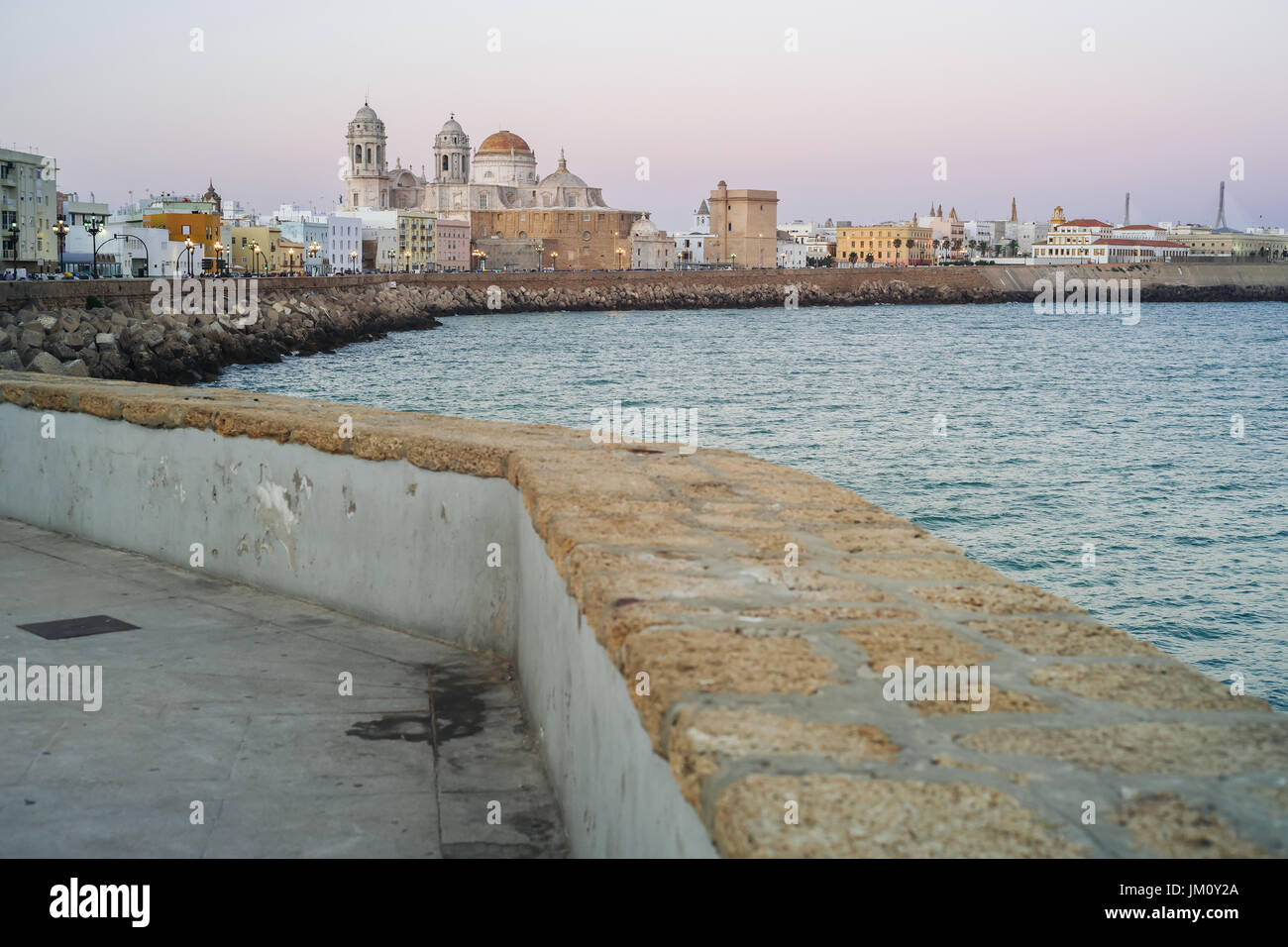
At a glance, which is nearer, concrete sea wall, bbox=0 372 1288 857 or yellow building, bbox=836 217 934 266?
concrete sea wall, bbox=0 372 1288 857

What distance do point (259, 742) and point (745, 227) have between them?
409 ft

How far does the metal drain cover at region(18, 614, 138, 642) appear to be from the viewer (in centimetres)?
404

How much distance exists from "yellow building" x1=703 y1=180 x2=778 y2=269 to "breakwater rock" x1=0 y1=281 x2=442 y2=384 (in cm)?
7598

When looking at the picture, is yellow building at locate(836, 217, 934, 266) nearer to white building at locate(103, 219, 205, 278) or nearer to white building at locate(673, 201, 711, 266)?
white building at locate(673, 201, 711, 266)

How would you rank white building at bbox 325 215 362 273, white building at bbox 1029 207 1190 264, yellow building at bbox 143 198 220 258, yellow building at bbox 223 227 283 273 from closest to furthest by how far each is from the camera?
yellow building at bbox 143 198 220 258 → yellow building at bbox 223 227 283 273 → white building at bbox 325 215 362 273 → white building at bbox 1029 207 1190 264

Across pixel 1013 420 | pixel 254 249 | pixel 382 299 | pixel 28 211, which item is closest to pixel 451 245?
pixel 254 249

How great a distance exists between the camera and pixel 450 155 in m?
122

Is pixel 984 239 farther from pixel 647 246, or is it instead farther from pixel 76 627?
pixel 76 627

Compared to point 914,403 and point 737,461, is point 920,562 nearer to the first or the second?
point 737,461

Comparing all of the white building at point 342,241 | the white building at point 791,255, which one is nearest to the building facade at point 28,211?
the white building at point 342,241

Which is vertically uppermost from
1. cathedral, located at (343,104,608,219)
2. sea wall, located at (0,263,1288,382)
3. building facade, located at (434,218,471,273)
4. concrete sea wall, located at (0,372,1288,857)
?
cathedral, located at (343,104,608,219)

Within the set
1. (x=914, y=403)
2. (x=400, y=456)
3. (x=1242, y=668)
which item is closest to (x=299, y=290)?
(x=914, y=403)

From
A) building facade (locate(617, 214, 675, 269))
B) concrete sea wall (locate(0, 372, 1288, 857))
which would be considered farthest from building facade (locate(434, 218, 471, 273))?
concrete sea wall (locate(0, 372, 1288, 857))
